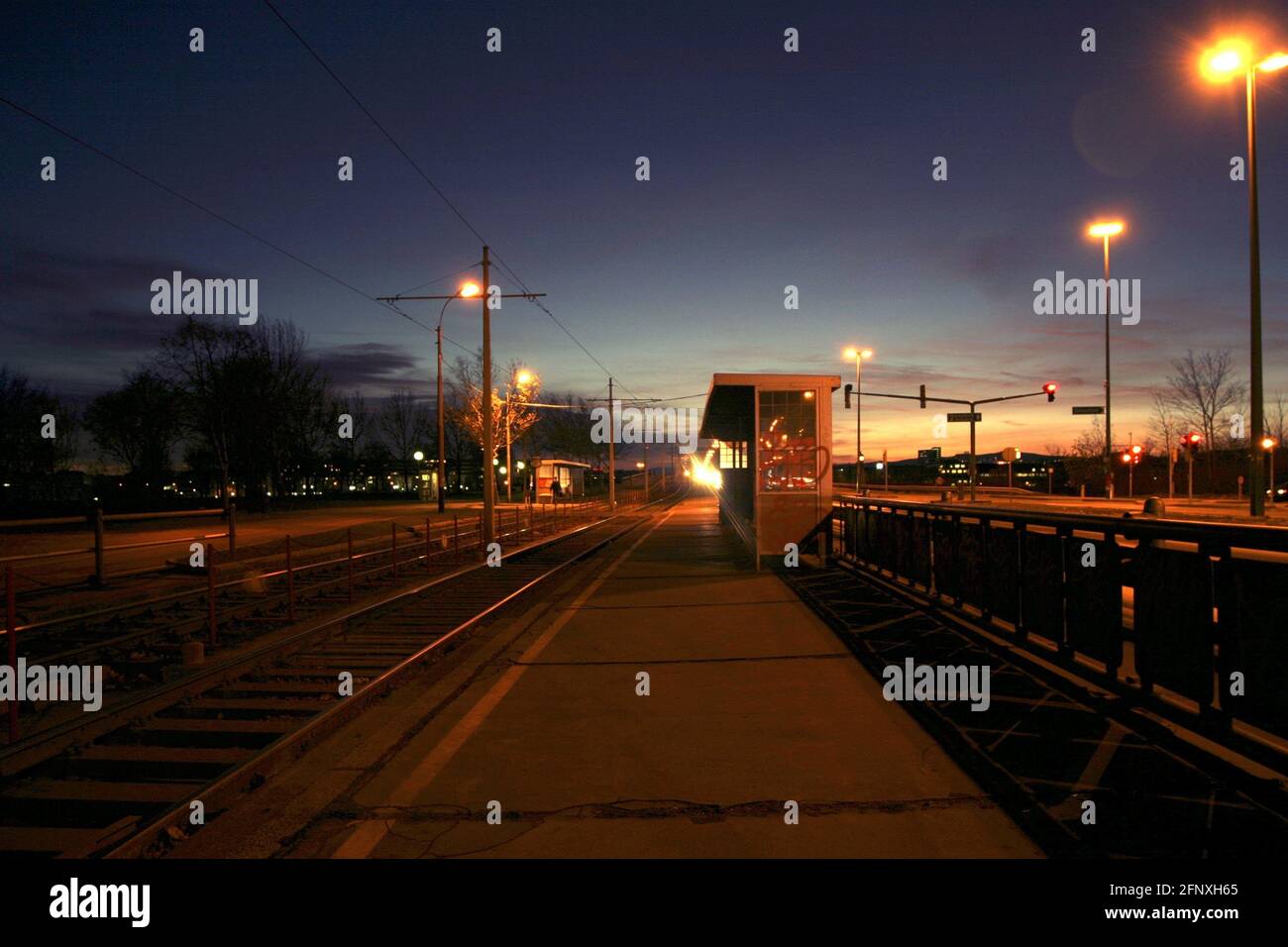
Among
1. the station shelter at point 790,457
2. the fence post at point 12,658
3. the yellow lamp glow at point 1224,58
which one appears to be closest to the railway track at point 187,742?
the fence post at point 12,658

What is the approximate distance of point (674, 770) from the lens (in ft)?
18.1

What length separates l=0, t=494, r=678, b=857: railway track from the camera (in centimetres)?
468

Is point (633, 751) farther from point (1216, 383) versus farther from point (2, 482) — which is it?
point (1216, 383)

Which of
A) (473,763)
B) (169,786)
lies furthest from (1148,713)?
(169,786)

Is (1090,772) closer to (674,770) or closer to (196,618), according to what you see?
(674,770)

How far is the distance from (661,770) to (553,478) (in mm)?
57440

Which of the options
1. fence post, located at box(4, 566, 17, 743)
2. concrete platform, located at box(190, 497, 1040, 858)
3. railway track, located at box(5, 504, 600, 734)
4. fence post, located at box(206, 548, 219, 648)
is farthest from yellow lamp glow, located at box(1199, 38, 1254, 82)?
fence post, located at box(4, 566, 17, 743)

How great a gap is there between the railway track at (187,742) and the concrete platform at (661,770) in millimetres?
436

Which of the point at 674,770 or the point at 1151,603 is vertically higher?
the point at 1151,603

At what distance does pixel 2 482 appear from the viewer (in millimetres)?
51000

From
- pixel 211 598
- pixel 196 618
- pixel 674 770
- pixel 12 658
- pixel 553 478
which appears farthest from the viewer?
pixel 553 478

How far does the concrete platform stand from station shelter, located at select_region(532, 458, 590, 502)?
46132 mm

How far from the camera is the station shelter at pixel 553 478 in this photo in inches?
2319

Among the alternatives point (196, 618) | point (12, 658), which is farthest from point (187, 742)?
point (196, 618)
